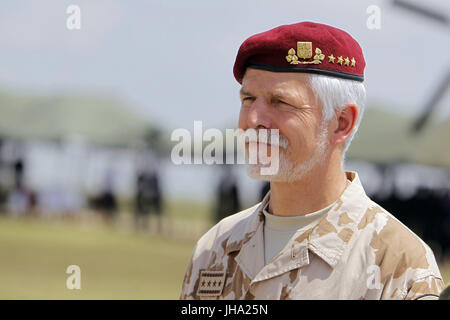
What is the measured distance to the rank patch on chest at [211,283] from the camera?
8.93ft

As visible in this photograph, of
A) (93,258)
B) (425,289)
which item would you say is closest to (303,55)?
(425,289)

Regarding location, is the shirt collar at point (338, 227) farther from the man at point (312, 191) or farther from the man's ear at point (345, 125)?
the man's ear at point (345, 125)

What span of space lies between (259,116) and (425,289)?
2.40ft

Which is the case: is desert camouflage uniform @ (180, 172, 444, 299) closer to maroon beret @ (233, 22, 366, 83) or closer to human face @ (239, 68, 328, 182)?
human face @ (239, 68, 328, 182)

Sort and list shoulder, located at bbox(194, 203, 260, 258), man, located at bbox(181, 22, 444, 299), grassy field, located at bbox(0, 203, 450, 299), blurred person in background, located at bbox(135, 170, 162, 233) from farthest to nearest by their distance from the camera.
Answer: blurred person in background, located at bbox(135, 170, 162, 233) → grassy field, located at bbox(0, 203, 450, 299) → shoulder, located at bbox(194, 203, 260, 258) → man, located at bbox(181, 22, 444, 299)

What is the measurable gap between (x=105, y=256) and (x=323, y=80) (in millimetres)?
13708

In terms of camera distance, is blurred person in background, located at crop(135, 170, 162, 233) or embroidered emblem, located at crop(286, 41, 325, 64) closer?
embroidered emblem, located at crop(286, 41, 325, 64)

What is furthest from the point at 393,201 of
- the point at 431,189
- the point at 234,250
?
the point at 234,250

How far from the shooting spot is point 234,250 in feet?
9.16

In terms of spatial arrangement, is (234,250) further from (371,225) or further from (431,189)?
(431,189)

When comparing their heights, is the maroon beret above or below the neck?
above

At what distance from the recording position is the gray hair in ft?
8.39

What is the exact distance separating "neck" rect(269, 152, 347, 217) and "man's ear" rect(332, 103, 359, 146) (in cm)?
5

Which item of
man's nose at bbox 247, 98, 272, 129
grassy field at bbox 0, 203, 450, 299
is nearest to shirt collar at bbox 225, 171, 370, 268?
man's nose at bbox 247, 98, 272, 129
